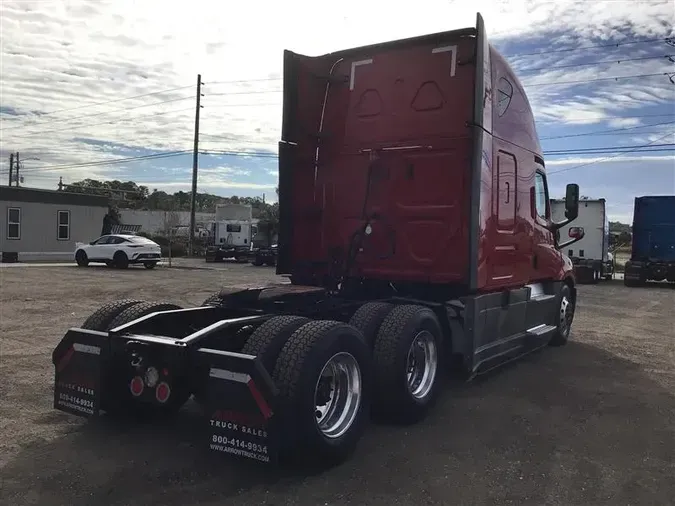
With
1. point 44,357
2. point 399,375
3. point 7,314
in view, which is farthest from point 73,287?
point 399,375

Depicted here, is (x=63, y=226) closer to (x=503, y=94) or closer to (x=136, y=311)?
(x=136, y=311)

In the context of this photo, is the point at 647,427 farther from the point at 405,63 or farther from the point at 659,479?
the point at 405,63

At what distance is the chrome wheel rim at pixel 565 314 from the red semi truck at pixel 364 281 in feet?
3.18

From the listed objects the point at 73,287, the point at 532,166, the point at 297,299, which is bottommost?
the point at 73,287

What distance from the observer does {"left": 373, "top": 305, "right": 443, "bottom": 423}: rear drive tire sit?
4855mm

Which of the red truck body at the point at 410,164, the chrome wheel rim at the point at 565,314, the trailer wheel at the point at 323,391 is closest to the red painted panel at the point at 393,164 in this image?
the red truck body at the point at 410,164

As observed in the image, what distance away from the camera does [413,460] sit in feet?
14.3

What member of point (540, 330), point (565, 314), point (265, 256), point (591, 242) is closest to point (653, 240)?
point (591, 242)

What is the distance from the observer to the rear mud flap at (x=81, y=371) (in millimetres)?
4336

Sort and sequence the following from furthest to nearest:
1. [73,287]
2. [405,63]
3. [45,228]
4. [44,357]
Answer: [45,228] < [73,287] < [44,357] < [405,63]

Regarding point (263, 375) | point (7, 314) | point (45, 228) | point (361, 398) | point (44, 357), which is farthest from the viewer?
point (45, 228)

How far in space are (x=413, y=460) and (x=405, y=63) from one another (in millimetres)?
4201

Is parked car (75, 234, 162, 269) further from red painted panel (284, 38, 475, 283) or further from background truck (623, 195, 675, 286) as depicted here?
red painted panel (284, 38, 475, 283)

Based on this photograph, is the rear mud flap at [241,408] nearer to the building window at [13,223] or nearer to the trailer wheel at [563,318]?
the trailer wheel at [563,318]
